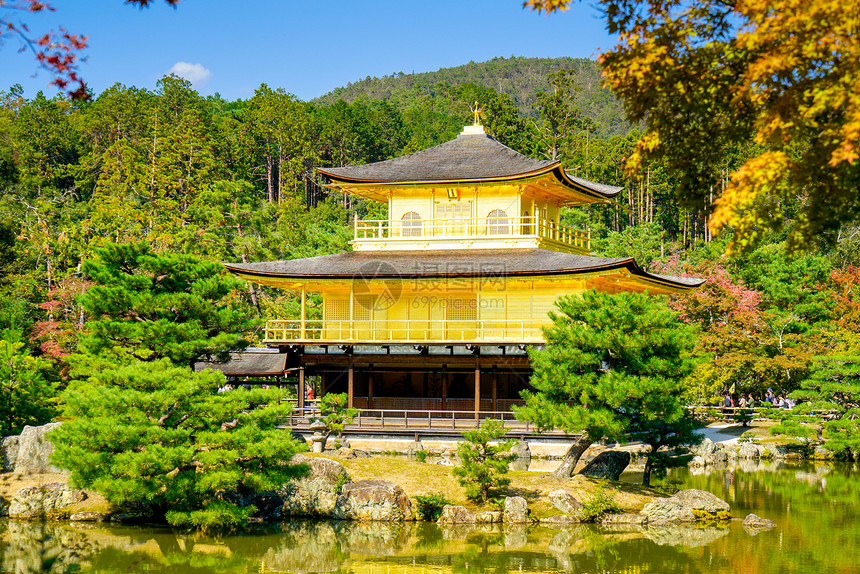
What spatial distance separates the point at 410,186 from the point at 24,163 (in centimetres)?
3648

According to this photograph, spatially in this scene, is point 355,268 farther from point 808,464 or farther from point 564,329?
point 808,464

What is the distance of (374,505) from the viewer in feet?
56.7

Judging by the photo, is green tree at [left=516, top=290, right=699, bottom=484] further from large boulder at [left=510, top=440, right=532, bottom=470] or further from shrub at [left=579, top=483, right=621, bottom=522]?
large boulder at [left=510, top=440, right=532, bottom=470]

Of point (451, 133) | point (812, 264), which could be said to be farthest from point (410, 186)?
point (451, 133)

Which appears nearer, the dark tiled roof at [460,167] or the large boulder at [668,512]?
the large boulder at [668,512]

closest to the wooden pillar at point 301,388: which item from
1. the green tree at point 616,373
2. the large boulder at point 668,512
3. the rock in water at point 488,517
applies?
the green tree at point 616,373

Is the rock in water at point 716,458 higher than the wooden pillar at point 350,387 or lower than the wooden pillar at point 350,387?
lower

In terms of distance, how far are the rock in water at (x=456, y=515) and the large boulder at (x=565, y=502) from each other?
1797 millimetres

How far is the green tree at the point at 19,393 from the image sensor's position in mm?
19906

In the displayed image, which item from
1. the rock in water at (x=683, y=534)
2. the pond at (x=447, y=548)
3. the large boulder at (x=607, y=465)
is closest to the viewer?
the pond at (x=447, y=548)

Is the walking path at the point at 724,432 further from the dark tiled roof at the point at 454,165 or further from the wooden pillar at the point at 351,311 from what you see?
the wooden pillar at the point at 351,311

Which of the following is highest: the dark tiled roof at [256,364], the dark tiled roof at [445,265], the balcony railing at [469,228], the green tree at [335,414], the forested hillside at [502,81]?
the forested hillside at [502,81]

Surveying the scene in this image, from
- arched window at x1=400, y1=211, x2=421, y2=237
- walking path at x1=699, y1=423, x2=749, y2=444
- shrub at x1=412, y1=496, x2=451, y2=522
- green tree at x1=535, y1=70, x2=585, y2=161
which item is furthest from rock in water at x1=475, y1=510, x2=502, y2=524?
green tree at x1=535, y1=70, x2=585, y2=161

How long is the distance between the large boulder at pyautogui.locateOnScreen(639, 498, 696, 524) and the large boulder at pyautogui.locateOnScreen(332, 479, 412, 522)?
4.80 m
